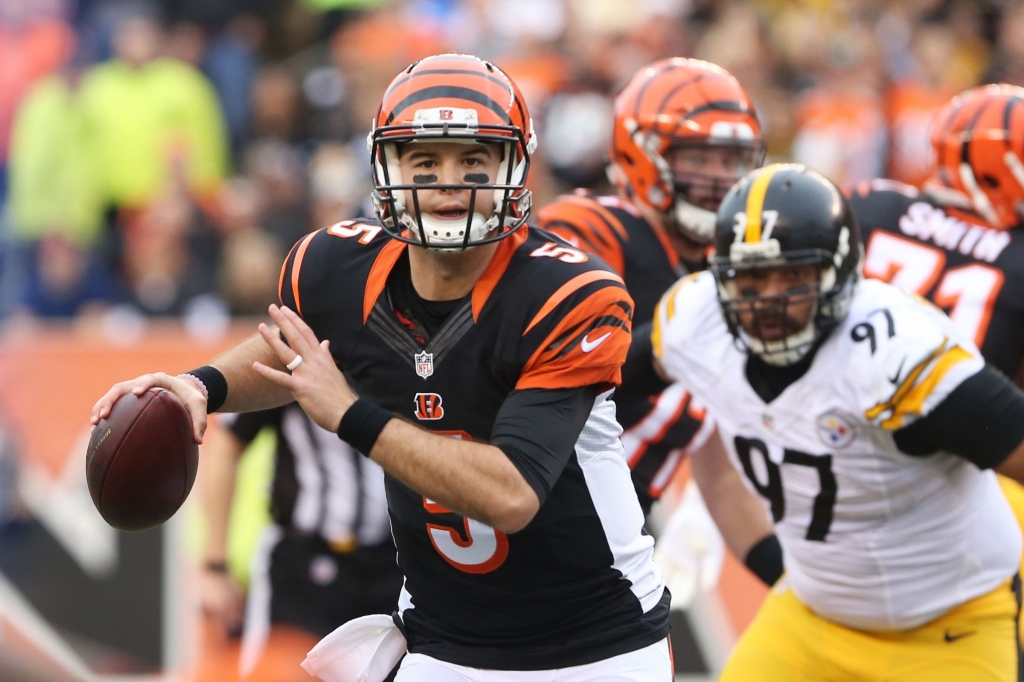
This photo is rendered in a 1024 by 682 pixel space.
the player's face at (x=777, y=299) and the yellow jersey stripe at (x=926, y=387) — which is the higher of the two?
the player's face at (x=777, y=299)

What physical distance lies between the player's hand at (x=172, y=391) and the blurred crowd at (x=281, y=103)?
5546 millimetres

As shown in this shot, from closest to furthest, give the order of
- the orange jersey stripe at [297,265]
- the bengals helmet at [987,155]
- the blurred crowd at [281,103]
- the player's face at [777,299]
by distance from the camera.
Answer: the orange jersey stripe at [297,265] < the player's face at [777,299] < the bengals helmet at [987,155] < the blurred crowd at [281,103]

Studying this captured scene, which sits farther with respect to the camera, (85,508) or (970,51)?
(970,51)

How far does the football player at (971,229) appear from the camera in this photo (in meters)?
4.82

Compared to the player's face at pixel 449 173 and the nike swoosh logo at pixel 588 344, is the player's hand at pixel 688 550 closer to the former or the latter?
the nike swoosh logo at pixel 588 344

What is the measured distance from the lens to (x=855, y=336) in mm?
3619

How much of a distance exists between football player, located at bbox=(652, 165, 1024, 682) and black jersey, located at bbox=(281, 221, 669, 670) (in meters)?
0.65

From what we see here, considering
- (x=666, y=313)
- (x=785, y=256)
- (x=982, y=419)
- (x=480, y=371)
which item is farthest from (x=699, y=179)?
A: (x=480, y=371)

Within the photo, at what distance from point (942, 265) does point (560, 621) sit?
2.41 m

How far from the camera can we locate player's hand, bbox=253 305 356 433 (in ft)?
9.34

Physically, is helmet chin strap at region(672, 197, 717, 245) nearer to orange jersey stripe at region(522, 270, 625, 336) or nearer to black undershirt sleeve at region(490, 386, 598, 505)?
orange jersey stripe at region(522, 270, 625, 336)

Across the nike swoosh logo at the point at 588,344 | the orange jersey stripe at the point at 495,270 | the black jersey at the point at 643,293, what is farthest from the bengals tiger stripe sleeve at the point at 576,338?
the black jersey at the point at 643,293

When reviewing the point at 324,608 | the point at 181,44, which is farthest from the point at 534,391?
the point at 181,44

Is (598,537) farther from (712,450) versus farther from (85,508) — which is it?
(85,508)
